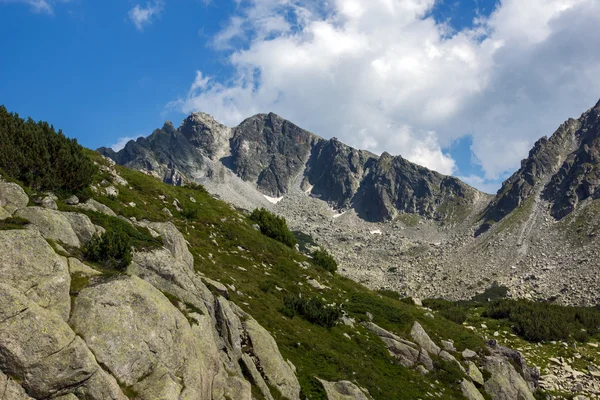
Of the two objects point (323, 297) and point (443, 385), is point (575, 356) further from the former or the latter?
point (323, 297)

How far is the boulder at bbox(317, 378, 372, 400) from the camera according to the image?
72.9ft

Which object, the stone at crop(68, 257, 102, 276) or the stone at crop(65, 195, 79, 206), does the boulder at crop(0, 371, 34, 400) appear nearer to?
the stone at crop(68, 257, 102, 276)

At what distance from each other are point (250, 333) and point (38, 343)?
1196 centimetres

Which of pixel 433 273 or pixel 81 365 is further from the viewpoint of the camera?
pixel 433 273

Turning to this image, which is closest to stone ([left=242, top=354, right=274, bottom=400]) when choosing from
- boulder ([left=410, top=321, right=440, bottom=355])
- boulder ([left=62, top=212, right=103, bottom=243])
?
boulder ([left=62, top=212, right=103, bottom=243])

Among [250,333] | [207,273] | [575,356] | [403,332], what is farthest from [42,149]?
[575,356]

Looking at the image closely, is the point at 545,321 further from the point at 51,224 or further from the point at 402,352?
the point at 51,224

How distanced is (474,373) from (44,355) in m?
34.1

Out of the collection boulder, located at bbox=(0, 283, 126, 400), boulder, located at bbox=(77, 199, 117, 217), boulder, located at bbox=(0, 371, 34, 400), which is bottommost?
boulder, located at bbox=(0, 371, 34, 400)

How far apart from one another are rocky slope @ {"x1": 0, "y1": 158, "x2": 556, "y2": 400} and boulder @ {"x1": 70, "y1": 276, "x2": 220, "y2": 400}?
1.8 inches

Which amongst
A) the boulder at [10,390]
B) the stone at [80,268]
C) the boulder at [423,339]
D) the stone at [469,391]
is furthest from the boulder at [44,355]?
the boulder at [423,339]

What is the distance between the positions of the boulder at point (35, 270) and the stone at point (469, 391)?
1150 inches

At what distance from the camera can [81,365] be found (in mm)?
12359

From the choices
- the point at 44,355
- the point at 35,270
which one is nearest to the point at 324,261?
the point at 35,270
